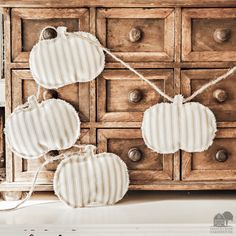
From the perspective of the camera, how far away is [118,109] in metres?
1.55

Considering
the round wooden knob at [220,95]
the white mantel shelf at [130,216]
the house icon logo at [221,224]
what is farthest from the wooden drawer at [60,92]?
the house icon logo at [221,224]

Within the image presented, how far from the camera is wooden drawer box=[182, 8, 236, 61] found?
1522 mm

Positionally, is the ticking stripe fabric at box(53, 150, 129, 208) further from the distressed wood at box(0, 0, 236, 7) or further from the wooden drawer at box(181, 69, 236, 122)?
the distressed wood at box(0, 0, 236, 7)

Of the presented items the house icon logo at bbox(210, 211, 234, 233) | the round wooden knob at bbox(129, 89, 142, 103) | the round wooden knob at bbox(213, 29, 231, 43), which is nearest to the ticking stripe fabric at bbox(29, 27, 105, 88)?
the round wooden knob at bbox(129, 89, 142, 103)

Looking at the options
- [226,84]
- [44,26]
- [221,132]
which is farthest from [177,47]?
[44,26]

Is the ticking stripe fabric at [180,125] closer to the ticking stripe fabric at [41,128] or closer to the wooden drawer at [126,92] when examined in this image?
the wooden drawer at [126,92]

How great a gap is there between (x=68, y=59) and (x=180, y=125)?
0.42 meters

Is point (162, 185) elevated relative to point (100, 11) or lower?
lower

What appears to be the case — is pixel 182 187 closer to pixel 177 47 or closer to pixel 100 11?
pixel 177 47

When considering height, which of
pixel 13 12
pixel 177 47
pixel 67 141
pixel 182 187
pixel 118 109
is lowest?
pixel 182 187

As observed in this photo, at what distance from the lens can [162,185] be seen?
1550 mm

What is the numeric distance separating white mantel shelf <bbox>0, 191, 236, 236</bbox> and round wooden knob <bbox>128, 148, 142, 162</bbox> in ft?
0.48

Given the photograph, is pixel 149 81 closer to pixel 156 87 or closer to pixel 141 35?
pixel 156 87

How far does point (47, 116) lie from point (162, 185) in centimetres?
44
